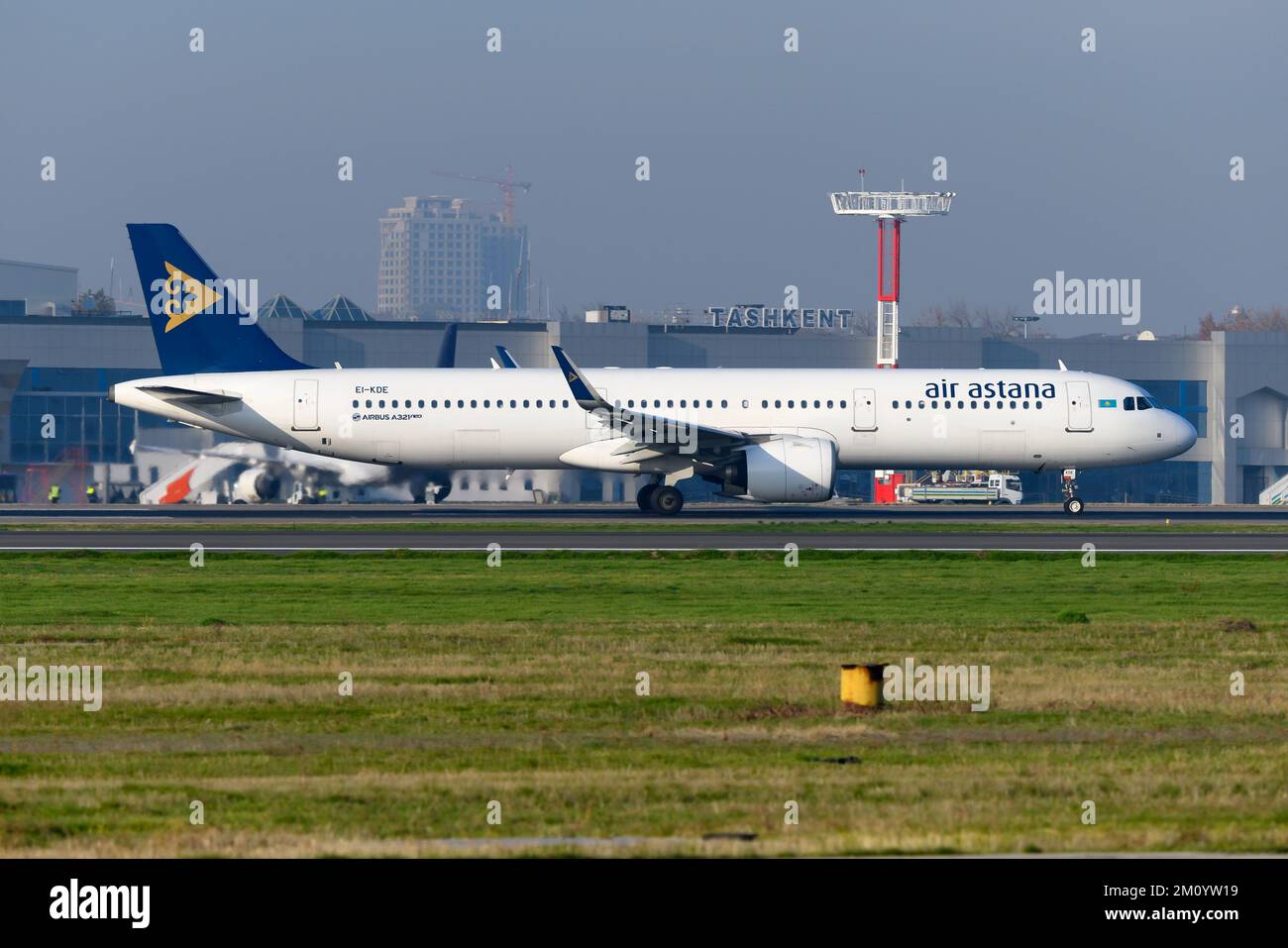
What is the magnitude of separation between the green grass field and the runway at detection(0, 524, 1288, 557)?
8371 mm

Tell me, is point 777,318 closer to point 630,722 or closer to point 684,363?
point 684,363

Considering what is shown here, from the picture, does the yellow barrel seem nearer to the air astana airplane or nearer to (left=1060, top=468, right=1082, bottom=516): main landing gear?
the air astana airplane

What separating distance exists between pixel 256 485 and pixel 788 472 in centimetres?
2365

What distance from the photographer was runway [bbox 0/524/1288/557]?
132ft

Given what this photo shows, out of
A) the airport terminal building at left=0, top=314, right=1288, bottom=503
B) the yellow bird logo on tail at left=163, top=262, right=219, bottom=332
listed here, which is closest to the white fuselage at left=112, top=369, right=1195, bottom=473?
the yellow bird logo on tail at left=163, top=262, right=219, bottom=332

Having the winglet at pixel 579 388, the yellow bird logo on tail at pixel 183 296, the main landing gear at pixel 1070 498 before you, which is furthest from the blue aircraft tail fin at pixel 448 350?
the main landing gear at pixel 1070 498

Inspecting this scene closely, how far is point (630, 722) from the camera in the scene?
57.5 feet

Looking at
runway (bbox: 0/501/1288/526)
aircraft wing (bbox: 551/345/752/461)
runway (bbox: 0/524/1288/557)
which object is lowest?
runway (bbox: 0/524/1288/557)

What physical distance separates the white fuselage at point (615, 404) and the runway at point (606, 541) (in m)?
6.61
